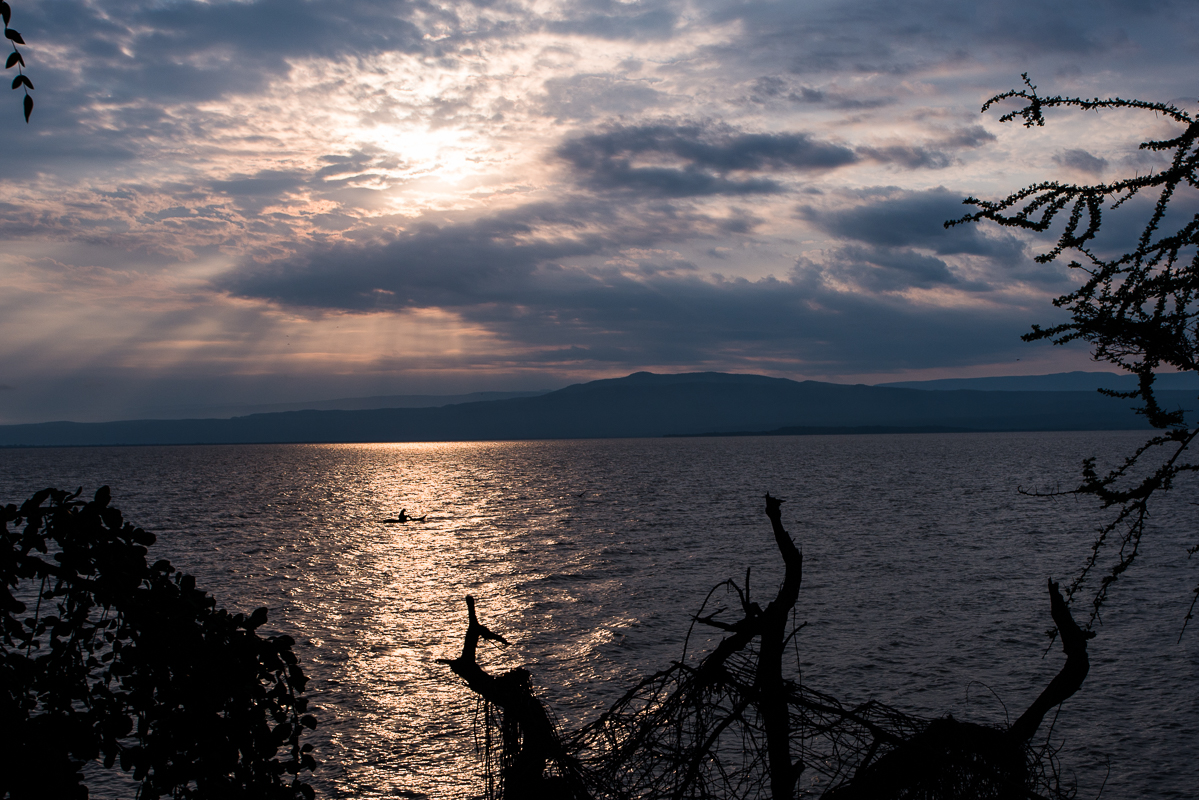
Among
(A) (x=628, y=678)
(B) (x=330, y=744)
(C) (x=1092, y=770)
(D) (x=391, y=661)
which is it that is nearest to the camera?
(C) (x=1092, y=770)

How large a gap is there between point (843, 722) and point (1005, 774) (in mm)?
972

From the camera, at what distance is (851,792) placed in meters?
5.38

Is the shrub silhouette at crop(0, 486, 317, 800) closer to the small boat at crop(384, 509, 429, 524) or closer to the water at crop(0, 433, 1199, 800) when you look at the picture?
the water at crop(0, 433, 1199, 800)

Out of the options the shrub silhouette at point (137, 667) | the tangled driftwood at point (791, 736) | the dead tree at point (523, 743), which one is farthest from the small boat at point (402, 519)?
the shrub silhouette at point (137, 667)

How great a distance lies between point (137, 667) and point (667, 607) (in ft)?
88.9

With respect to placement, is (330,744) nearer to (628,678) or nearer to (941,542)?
(628,678)

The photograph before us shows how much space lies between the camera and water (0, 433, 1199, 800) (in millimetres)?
18000

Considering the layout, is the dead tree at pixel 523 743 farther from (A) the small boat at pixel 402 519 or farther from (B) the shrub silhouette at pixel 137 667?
(A) the small boat at pixel 402 519

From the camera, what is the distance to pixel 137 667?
418cm

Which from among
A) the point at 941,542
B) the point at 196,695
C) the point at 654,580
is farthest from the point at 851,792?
the point at 941,542

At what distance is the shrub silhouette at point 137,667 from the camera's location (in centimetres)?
377

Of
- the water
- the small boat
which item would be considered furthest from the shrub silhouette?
the small boat

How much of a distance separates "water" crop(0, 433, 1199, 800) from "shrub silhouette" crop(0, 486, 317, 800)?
12236 mm

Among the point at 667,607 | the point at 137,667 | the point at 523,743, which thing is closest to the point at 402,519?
the point at 667,607
